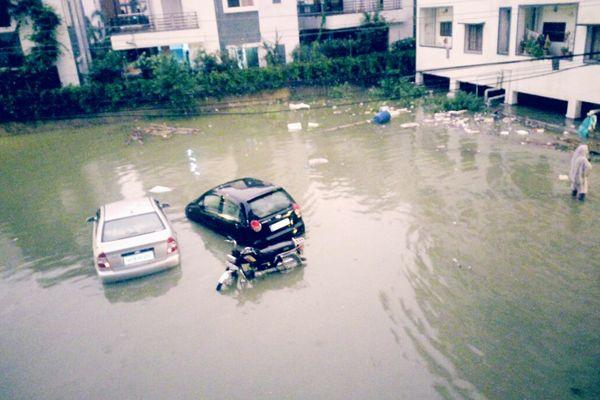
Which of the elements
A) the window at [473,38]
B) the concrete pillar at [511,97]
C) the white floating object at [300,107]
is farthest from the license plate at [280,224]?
the window at [473,38]

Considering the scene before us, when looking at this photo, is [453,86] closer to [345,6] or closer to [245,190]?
[345,6]

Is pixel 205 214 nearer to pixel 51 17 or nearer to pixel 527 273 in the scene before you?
pixel 527 273

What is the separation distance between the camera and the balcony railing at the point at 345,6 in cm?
3028

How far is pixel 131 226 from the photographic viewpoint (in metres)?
9.26

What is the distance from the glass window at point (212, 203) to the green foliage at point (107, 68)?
17.7m

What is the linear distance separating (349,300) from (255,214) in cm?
269

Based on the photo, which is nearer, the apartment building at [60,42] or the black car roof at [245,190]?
the black car roof at [245,190]

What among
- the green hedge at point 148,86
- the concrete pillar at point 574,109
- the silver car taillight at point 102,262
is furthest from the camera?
the green hedge at point 148,86

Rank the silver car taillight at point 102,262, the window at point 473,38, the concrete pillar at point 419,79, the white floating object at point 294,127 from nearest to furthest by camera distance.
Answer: the silver car taillight at point 102,262, the white floating object at point 294,127, the window at point 473,38, the concrete pillar at point 419,79

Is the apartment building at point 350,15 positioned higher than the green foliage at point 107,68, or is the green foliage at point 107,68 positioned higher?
the apartment building at point 350,15

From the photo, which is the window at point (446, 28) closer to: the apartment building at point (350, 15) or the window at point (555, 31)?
the apartment building at point (350, 15)

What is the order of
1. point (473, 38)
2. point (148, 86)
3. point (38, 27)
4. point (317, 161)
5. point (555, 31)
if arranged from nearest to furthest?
1. point (317, 161)
2. point (555, 31)
3. point (473, 38)
4. point (38, 27)
5. point (148, 86)

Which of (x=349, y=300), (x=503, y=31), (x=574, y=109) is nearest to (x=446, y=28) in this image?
(x=503, y=31)

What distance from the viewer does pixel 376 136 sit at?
733 inches
